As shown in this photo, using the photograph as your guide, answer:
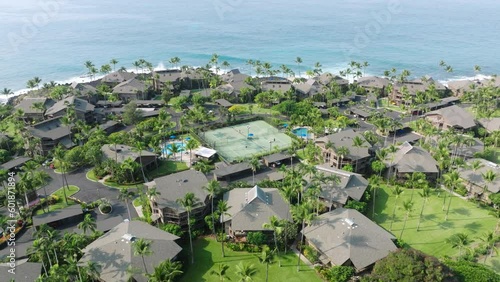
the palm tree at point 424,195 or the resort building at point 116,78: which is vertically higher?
the resort building at point 116,78

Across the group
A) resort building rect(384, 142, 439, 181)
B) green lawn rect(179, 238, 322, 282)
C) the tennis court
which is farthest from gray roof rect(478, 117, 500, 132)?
green lawn rect(179, 238, 322, 282)

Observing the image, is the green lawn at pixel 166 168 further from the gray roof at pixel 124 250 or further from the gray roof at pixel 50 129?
the gray roof at pixel 50 129

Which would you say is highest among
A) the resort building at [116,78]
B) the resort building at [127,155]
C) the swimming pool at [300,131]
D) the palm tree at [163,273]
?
the resort building at [116,78]

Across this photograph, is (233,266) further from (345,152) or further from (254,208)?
(345,152)

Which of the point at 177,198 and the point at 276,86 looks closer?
the point at 177,198

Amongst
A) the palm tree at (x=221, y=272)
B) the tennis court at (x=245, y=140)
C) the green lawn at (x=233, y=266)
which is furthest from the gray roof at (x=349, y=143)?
the palm tree at (x=221, y=272)

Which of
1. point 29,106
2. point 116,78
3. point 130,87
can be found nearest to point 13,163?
point 29,106

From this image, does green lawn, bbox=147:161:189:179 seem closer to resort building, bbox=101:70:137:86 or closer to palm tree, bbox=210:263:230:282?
palm tree, bbox=210:263:230:282
